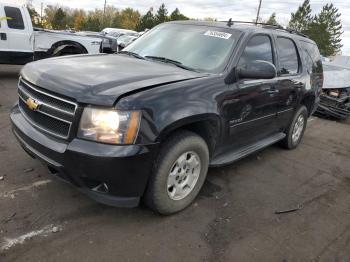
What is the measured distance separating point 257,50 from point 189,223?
2250 millimetres

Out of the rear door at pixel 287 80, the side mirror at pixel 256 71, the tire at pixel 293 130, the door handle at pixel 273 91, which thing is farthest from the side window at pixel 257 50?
the tire at pixel 293 130

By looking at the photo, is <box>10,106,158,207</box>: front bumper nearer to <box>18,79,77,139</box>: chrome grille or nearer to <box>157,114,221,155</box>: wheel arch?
<box>18,79,77,139</box>: chrome grille

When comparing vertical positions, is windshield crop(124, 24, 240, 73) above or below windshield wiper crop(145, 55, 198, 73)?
above

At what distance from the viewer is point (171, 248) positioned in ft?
10.2

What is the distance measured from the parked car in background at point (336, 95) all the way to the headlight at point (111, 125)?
8244 mm

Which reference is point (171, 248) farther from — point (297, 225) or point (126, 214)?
point (297, 225)

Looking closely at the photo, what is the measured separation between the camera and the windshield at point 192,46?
394 cm

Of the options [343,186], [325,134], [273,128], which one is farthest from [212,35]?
[325,134]

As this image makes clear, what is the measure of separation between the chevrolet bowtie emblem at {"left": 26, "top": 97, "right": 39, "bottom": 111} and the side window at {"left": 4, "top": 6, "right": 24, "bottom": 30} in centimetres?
731

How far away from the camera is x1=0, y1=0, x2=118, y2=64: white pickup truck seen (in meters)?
9.55

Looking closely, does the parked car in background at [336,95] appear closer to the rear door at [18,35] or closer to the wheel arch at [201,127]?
the wheel arch at [201,127]

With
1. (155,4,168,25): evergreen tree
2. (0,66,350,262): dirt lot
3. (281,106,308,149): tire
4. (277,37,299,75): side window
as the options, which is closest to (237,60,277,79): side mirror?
(277,37,299,75): side window

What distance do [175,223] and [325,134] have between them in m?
5.64

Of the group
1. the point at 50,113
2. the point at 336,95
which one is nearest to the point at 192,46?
the point at 50,113
